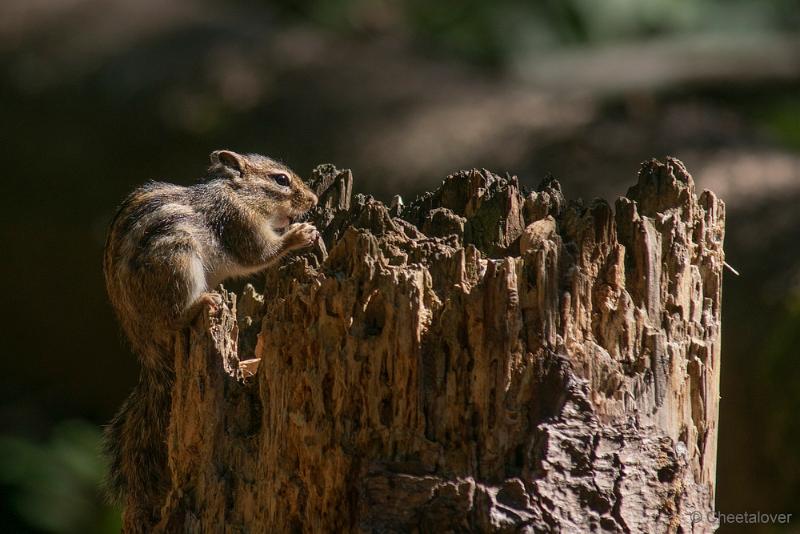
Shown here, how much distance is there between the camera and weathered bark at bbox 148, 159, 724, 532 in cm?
221

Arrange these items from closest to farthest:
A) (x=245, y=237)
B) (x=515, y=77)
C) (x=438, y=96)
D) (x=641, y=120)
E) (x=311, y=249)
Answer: (x=311, y=249)
(x=245, y=237)
(x=641, y=120)
(x=438, y=96)
(x=515, y=77)

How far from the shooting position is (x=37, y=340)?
7773 mm

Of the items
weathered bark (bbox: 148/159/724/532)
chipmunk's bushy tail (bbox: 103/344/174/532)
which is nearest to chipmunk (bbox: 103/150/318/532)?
chipmunk's bushy tail (bbox: 103/344/174/532)

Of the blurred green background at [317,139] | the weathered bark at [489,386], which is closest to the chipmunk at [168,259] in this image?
the weathered bark at [489,386]

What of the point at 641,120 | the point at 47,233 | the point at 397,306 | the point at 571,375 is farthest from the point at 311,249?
the point at 47,233

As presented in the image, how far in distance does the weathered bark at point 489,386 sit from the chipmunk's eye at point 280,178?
4.35 feet

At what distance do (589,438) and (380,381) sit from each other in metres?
0.49

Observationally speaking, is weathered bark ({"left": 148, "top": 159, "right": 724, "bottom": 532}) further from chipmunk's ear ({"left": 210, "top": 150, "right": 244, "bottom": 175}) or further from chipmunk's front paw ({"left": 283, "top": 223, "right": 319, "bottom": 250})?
chipmunk's ear ({"left": 210, "top": 150, "right": 244, "bottom": 175})

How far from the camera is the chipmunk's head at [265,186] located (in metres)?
3.84

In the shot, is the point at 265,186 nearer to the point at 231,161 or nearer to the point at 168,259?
the point at 231,161

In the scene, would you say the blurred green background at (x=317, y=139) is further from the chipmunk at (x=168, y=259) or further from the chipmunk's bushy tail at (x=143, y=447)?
the chipmunk's bushy tail at (x=143, y=447)

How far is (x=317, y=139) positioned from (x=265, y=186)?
2.32 meters

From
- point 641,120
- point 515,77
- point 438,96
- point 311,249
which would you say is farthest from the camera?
point 515,77

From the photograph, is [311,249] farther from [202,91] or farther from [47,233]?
[47,233]
